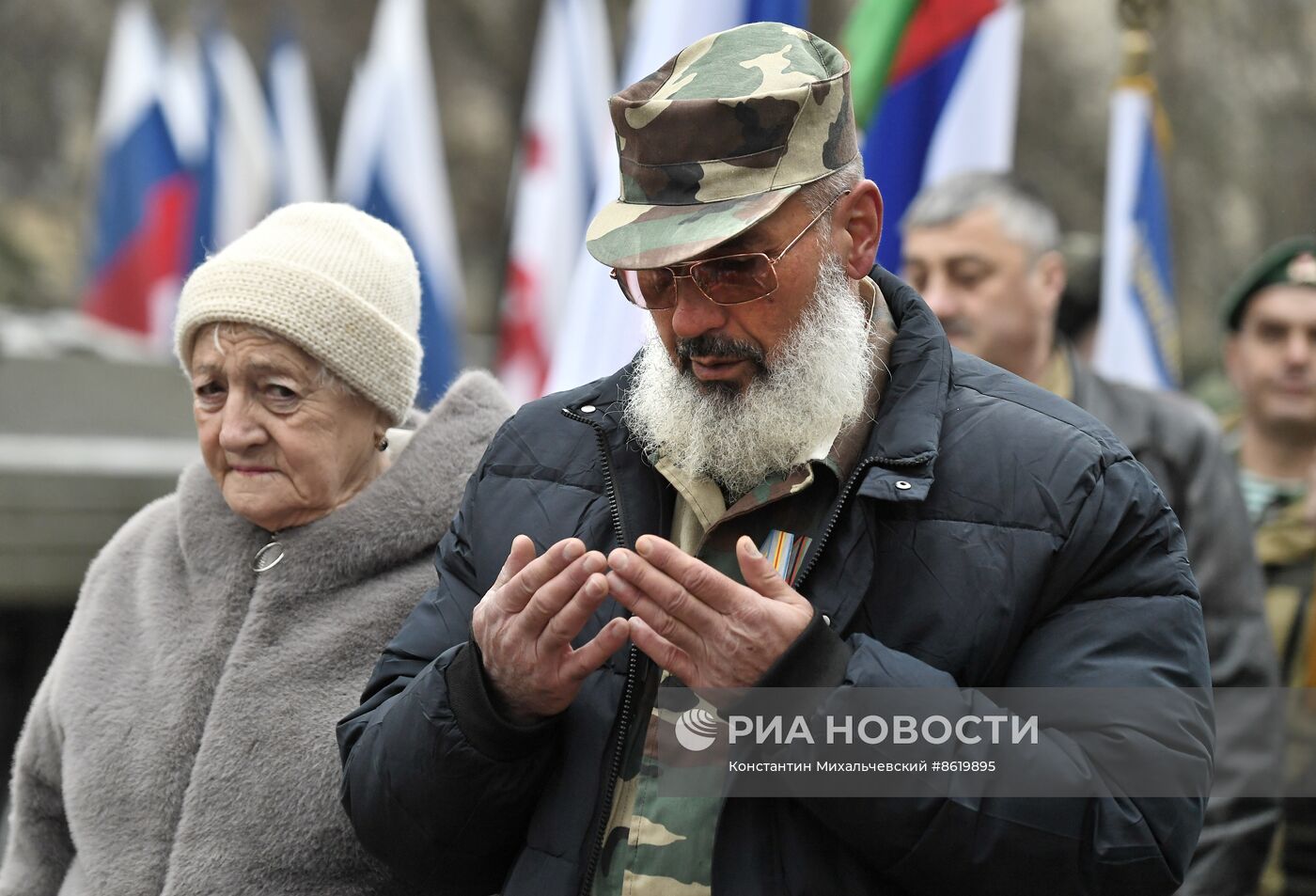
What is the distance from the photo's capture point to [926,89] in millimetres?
5836

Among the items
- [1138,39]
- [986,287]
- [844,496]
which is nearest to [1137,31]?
[1138,39]

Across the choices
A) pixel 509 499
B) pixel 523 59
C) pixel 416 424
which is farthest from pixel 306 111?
pixel 509 499

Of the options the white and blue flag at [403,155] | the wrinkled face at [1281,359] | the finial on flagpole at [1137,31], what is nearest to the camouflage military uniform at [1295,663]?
the wrinkled face at [1281,359]

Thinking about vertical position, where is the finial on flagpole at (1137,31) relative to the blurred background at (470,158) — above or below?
above

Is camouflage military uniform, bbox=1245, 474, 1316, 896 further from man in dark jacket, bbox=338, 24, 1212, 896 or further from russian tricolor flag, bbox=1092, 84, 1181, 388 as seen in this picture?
man in dark jacket, bbox=338, 24, 1212, 896

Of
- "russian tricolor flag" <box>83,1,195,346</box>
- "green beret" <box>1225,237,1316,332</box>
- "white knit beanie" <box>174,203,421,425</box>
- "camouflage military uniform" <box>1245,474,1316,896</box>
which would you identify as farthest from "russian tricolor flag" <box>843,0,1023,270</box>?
"russian tricolor flag" <box>83,1,195,346</box>

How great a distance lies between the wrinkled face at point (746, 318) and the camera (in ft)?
8.04

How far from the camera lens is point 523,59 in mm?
23172

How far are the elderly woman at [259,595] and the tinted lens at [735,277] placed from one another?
0.87m

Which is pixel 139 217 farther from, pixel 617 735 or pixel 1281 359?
pixel 617 735

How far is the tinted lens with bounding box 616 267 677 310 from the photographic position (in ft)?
8.05

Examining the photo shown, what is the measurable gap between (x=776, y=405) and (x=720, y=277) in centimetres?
20

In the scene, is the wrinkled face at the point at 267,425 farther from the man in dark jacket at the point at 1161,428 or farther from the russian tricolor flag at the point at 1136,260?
the russian tricolor flag at the point at 1136,260

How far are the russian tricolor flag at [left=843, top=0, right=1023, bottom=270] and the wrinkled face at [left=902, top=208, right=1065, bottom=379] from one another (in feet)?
2.11
